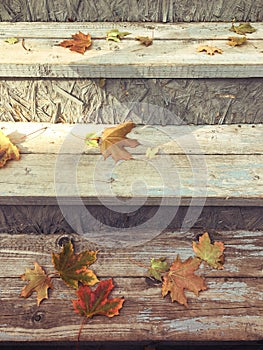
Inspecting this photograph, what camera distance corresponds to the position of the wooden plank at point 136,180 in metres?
1.71

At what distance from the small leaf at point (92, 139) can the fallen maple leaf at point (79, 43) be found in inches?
16.8

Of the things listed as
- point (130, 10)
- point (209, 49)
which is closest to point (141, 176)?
point (209, 49)

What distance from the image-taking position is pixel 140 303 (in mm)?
1545

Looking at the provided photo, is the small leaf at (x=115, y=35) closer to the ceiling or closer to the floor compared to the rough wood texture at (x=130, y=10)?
closer to the floor

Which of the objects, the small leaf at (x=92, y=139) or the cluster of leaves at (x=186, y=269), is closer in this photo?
the cluster of leaves at (x=186, y=269)

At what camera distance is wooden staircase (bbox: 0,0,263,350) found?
1518 mm

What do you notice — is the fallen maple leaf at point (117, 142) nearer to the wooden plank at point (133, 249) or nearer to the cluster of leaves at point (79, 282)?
the wooden plank at point (133, 249)

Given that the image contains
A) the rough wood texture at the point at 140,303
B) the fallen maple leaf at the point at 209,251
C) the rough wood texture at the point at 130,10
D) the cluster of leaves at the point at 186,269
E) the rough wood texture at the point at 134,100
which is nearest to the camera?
the rough wood texture at the point at 140,303

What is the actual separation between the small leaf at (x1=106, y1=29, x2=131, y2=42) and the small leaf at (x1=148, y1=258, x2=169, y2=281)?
4.00 ft

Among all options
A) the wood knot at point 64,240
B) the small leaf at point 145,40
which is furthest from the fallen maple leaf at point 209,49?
the wood knot at point 64,240

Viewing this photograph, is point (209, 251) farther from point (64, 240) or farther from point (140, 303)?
point (64, 240)

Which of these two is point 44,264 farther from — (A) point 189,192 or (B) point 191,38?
(B) point 191,38

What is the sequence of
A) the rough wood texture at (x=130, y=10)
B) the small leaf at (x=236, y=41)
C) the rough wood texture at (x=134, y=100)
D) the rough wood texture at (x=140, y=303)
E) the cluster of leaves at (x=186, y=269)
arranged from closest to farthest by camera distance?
the rough wood texture at (x=140, y=303) → the cluster of leaves at (x=186, y=269) → the rough wood texture at (x=134, y=100) → the small leaf at (x=236, y=41) → the rough wood texture at (x=130, y=10)

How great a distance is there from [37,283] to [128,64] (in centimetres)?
110
